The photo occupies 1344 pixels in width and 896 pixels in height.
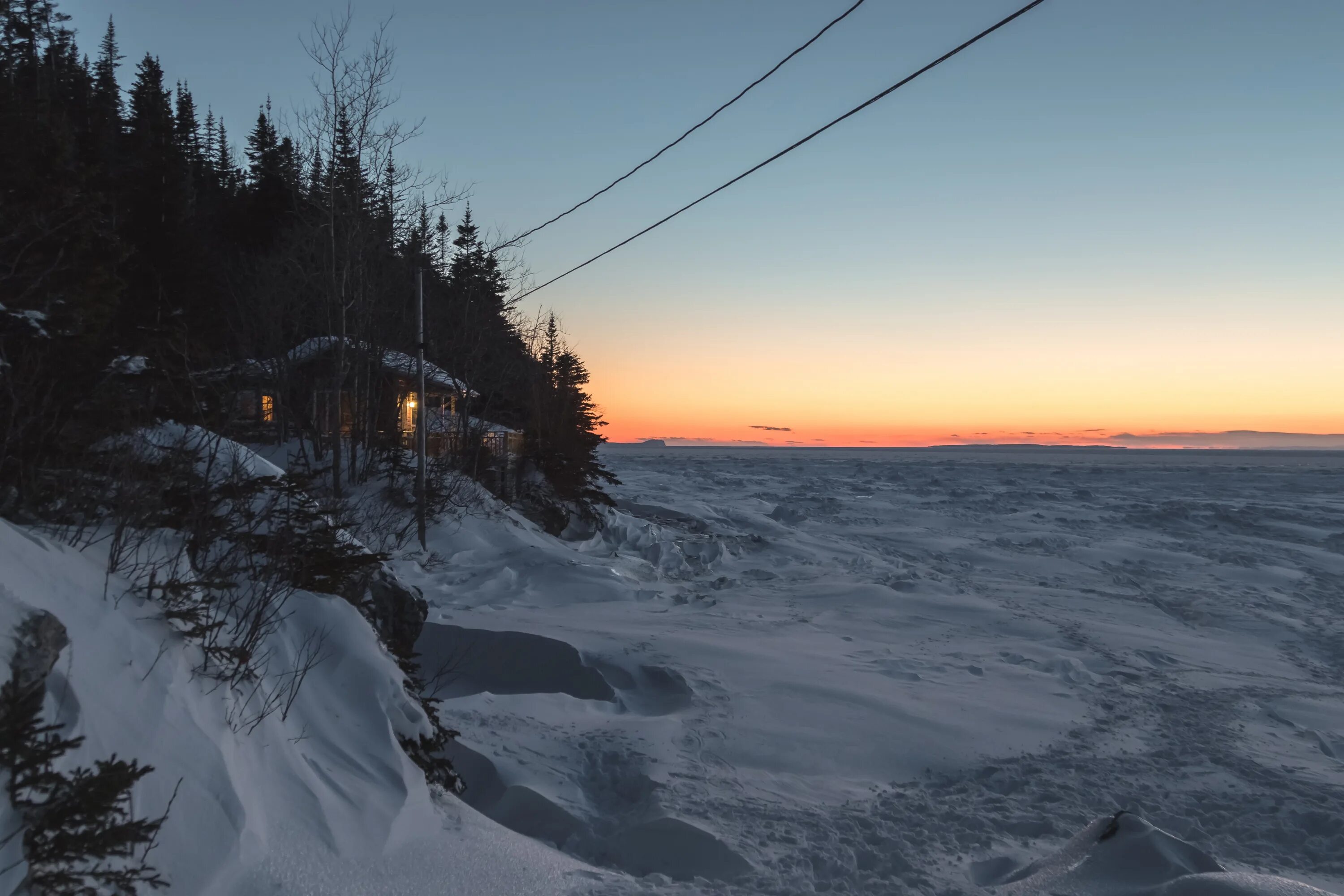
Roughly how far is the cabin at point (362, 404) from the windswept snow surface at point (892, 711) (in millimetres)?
4563

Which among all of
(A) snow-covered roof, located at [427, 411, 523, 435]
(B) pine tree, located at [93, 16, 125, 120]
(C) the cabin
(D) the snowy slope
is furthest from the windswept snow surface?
(B) pine tree, located at [93, 16, 125, 120]

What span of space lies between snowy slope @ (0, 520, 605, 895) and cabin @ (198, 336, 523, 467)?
14.0 m

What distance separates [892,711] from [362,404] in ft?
54.3

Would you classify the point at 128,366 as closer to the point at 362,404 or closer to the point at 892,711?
the point at 892,711

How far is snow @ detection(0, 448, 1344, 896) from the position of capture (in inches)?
140

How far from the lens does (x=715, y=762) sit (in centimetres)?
632

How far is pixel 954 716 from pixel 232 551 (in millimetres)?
6533

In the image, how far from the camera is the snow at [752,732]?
11.7 feet

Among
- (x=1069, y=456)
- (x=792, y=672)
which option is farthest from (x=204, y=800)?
(x=1069, y=456)

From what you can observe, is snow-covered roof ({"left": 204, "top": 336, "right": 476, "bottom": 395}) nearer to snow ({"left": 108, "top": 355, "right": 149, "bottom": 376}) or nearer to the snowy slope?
snow ({"left": 108, "top": 355, "right": 149, "bottom": 376})

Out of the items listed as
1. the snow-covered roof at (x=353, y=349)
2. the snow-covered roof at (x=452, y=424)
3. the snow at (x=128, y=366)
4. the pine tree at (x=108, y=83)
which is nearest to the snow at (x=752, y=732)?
the snow at (x=128, y=366)

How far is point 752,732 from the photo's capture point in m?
7.00

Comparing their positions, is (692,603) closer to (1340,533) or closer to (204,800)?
Answer: (204,800)

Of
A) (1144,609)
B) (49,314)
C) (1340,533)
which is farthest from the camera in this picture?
(1340,533)
